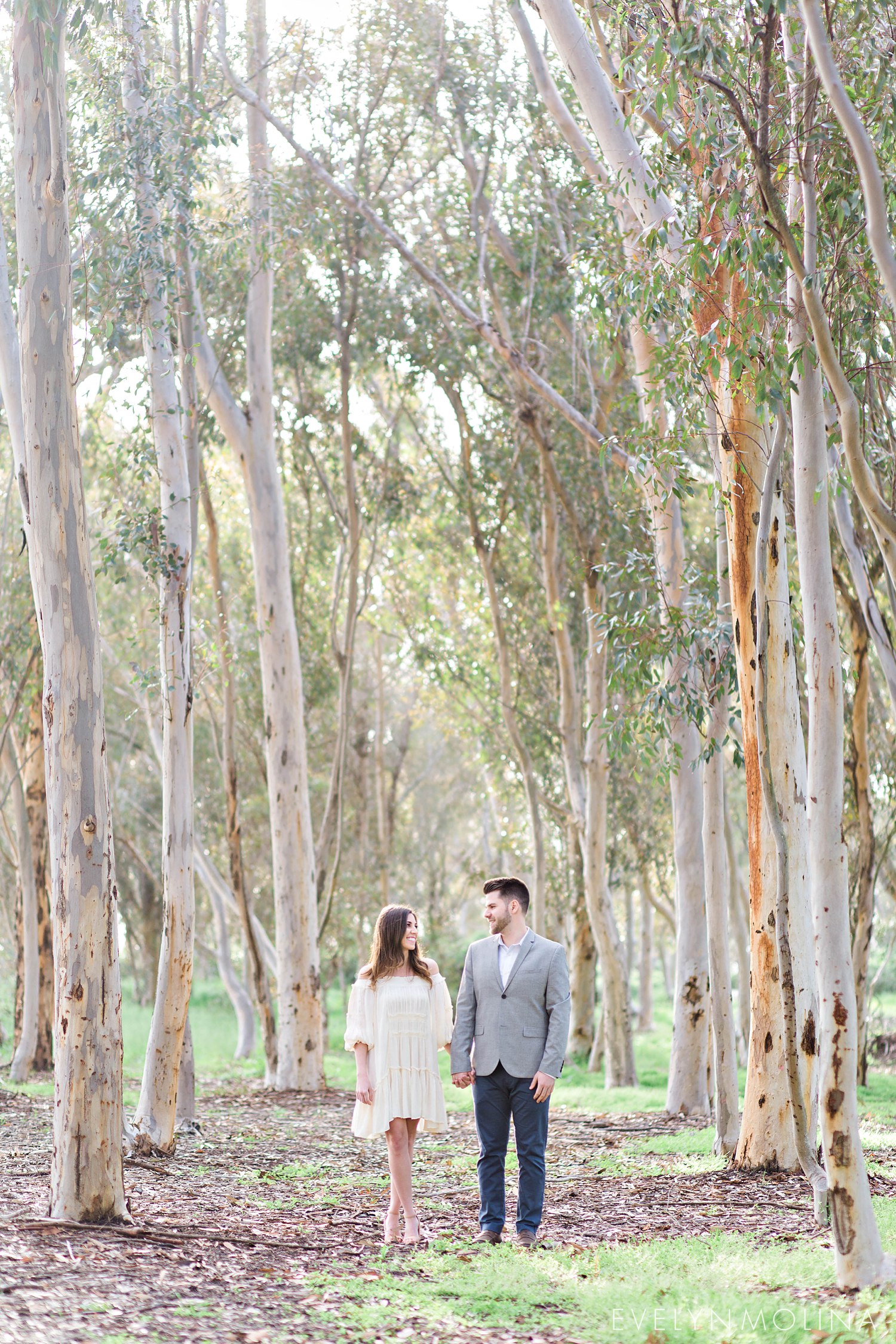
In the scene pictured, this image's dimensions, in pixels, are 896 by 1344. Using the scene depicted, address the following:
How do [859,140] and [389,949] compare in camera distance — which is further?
[389,949]

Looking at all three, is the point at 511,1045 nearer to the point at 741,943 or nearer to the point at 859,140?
the point at 859,140

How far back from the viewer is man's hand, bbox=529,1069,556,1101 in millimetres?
5527

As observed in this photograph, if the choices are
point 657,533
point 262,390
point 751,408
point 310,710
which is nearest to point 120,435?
point 262,390

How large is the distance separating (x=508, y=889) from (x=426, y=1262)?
160cm

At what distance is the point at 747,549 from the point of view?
7.84 meters

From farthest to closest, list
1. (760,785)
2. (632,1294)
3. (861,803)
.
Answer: (861,803)
(760,785)
(632,1294)

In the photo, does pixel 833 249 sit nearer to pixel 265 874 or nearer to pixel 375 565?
pixel 375 565

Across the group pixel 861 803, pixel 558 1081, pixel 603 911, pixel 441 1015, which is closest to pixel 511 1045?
pixel 441 1015

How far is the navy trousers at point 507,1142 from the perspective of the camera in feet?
18.4

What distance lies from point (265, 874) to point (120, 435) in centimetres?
1460

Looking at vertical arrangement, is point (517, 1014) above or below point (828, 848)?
below

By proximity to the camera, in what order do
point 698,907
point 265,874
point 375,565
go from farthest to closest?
1. point 265,874
2. point 375,565
3. point 698,907

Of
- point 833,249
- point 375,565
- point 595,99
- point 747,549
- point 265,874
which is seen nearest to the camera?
point 833,249

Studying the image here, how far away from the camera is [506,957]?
229 inches
